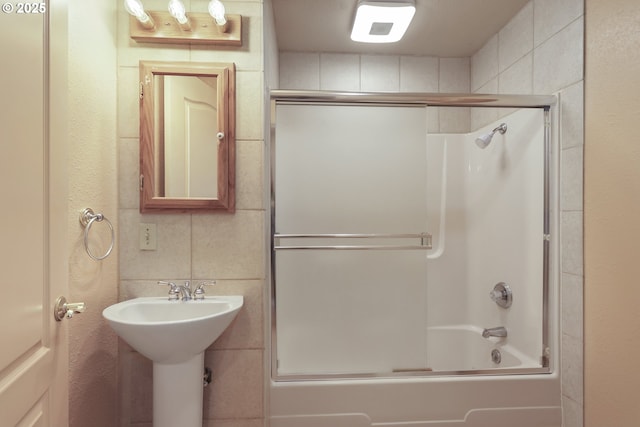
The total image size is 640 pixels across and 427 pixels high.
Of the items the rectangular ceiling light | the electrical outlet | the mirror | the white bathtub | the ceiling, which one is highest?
the ceiling

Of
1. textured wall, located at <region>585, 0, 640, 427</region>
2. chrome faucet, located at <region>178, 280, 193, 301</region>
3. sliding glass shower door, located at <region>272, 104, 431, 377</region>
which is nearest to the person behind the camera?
textured wall, located at <region>585, 0, 640, 427</region>

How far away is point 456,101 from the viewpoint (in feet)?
4.79

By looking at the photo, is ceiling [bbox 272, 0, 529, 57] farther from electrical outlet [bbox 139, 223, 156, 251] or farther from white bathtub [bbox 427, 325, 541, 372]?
white bathtub [bbox 427, 325, 541, 372]

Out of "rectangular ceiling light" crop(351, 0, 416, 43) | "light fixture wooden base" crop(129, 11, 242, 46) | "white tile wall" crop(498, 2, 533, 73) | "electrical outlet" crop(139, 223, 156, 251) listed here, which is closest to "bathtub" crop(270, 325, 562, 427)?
"electrical outlet" crop(139, 223, 156, 251)

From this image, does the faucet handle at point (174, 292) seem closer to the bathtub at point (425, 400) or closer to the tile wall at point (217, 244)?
the tile wall at point (217, 244)

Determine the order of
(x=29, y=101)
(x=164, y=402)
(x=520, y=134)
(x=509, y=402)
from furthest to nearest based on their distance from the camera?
1. (x=520, y=134)
2. (x=509, y=402)
3. (x=164, y=402)
4. (x=29, y=101)

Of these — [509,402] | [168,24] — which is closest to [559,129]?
[509,402]

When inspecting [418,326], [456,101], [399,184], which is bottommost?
[418,326]

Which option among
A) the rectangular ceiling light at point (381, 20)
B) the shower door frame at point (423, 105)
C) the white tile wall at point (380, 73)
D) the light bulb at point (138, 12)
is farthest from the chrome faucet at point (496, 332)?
the light bulb at point (138, 12)

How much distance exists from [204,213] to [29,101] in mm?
696

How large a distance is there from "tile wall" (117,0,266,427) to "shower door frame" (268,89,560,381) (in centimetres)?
9

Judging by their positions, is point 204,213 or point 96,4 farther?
point 204,213

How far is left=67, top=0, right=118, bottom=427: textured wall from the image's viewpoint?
3.58 feet

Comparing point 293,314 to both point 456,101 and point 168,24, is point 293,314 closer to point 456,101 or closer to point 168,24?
point 456,101
